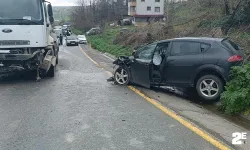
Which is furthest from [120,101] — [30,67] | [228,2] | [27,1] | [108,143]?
[228,2]

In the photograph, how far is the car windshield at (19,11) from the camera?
431 inches

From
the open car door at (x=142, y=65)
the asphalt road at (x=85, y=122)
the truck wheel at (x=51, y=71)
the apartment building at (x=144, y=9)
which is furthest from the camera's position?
the apartment building at (x=144, y=9)

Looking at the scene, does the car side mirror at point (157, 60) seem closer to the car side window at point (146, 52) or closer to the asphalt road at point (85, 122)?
the car side window at point (146, 52)

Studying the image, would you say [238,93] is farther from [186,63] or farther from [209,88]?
[186,63]

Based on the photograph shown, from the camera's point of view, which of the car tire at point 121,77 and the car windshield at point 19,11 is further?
the car windshield at point 19,11

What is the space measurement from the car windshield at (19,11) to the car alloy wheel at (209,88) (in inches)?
240

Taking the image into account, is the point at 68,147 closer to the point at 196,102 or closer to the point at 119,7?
the point at 196,102

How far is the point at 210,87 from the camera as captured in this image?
8.36 meters

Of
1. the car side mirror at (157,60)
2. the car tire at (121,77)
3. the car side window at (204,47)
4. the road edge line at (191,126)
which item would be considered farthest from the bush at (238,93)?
the car tire at (121,77)

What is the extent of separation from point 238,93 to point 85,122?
337 centimetres

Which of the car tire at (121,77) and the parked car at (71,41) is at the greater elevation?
the car tire at (121,77)

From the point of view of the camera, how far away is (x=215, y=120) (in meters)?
6.70

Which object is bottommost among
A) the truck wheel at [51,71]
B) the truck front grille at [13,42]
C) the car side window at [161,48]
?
the truck wheel at [51,71]

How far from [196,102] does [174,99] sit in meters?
0.59
